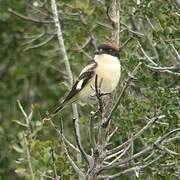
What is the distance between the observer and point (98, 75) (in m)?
5.25

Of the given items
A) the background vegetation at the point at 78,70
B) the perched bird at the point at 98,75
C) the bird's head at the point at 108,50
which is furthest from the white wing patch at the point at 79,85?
the bird's head at the point at 108,50

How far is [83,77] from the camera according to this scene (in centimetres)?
539

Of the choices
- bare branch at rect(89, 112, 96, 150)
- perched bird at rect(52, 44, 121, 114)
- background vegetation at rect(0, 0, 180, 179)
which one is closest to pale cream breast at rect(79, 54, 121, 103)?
perched bird at rect(52, 44, 121, 114)

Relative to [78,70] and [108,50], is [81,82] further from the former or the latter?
[78,70]

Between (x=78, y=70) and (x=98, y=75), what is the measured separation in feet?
6.91

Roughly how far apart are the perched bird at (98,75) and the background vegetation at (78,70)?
0.36 feet

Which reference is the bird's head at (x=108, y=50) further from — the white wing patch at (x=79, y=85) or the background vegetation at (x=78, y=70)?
the white wing patch at (x=79, y=85)

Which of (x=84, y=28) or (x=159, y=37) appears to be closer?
(x=159, y=37)

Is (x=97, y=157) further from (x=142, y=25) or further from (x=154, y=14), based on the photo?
(x=142, y=25)

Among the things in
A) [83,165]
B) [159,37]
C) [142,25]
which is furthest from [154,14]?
[83,165]

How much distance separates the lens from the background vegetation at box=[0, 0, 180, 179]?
4.55 meters

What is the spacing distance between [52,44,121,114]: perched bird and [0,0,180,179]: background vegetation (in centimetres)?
11

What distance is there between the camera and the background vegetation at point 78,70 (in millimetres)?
4551

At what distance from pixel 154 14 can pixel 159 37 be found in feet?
1.42
